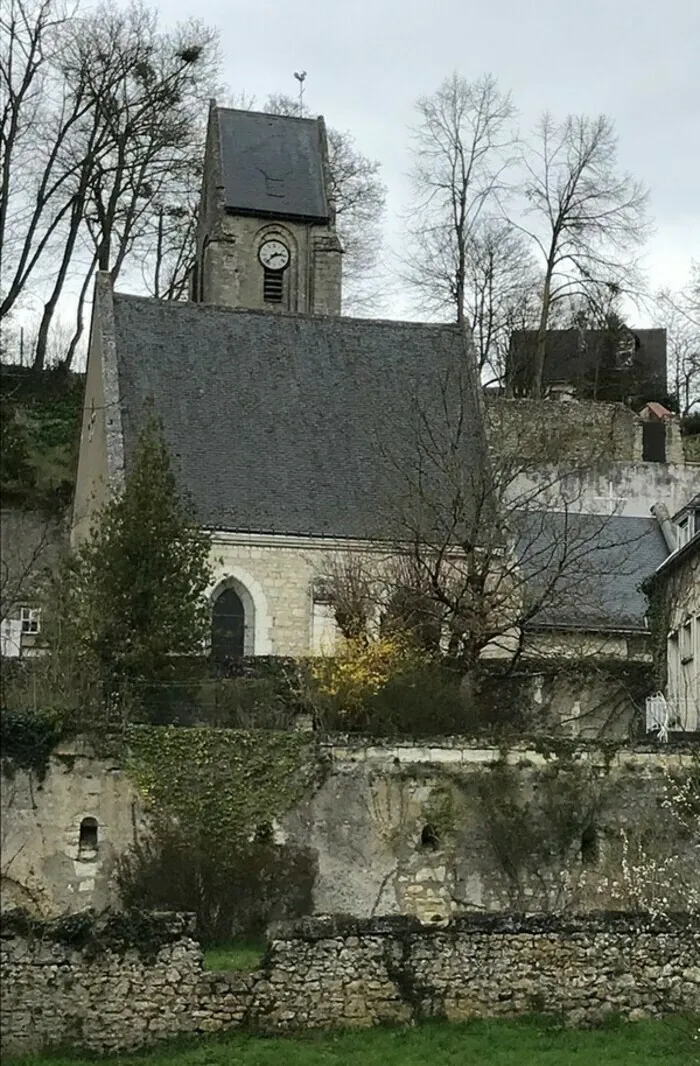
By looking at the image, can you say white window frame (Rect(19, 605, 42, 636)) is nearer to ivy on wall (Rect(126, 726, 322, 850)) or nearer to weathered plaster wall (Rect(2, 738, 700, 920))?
ivy on wall (Rect(126, 726, 322, 850))

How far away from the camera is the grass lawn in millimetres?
13113

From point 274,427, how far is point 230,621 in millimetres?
3968

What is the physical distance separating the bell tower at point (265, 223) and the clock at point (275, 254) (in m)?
0.03

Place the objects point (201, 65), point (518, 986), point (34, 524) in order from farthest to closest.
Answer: point (201, 65)
point (34, 524)
point (518, 986)

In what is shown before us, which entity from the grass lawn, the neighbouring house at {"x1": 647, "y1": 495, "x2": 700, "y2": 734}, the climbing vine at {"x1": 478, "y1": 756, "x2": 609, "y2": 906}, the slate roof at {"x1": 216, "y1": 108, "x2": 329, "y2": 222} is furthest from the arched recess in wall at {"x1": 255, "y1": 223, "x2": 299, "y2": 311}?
the grass lawn

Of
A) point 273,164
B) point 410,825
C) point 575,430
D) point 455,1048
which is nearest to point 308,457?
point 575,430

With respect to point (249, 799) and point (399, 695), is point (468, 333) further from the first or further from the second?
point (249, 799)

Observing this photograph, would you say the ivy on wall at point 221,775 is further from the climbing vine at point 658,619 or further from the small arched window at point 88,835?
the climbing vine at point 658,619

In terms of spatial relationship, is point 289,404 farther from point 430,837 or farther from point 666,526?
point 430,837

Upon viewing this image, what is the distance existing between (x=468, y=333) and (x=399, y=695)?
1359 centimetres

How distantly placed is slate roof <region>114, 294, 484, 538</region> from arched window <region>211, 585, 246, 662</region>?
3.94 ft

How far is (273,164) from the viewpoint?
135ft

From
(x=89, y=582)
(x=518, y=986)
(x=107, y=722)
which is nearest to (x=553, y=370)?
(x=89, y=582)

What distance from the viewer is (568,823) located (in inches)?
727
